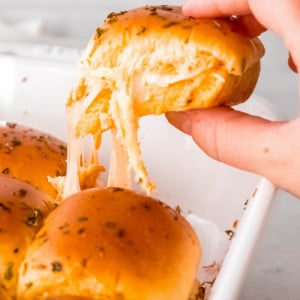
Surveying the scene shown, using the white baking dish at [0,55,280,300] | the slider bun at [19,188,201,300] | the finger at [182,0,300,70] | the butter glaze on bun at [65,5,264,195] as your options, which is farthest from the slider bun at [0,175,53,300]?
the finger at [182,0,300,70]

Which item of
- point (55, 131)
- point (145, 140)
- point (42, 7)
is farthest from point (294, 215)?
point (42, 7)

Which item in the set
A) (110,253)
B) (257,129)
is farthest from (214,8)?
(110,253)

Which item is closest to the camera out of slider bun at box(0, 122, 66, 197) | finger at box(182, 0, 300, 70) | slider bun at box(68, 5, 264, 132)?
finger at box(182, 0, 300, 70)

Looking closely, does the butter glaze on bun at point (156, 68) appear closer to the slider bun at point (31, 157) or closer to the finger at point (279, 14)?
the finger at point (279, 14)

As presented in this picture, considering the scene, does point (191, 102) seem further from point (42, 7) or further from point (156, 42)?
point (42, 7)

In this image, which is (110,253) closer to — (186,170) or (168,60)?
(168,60)

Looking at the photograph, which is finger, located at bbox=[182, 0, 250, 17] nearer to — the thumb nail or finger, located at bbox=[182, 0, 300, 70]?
finger, located at bbox=[182, 0, 300, 70]
